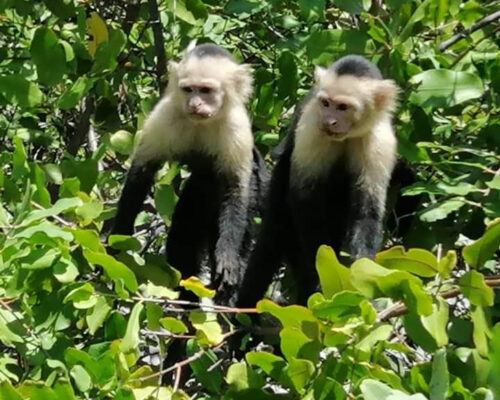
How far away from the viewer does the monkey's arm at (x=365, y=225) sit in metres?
3.56

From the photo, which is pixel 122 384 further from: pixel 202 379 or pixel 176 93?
pixel 176 93

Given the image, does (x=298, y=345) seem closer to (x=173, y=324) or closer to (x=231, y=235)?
(x=173, y=324)

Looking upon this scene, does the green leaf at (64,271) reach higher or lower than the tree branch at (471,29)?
lower

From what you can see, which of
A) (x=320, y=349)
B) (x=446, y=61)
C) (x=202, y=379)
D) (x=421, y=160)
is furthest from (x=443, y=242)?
(x=320, y=349)

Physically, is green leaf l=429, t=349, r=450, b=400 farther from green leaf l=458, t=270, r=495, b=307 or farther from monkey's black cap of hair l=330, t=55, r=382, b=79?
monkey's black cap of hair l=330, t=55, r=382, b=79

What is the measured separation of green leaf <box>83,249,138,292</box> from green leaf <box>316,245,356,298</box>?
1.65 ft

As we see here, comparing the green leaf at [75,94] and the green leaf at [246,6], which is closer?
the green leaf at [75,94]

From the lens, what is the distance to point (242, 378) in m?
2.38

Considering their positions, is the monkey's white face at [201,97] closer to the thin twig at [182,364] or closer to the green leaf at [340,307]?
the thin twig at [182,364]

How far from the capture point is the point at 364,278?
Result: 78.4 inches

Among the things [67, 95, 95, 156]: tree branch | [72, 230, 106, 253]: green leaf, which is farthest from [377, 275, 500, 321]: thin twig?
[67, 95, 95, 156]: tree branch

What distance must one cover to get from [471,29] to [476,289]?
5.24 ft

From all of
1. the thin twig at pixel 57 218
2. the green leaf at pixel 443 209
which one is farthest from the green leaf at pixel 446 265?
the thin twig at pixel 57 218

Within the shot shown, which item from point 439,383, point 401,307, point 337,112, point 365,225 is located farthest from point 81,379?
point 337,112
